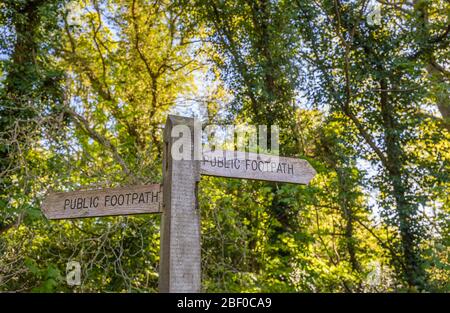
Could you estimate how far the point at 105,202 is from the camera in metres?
2.57

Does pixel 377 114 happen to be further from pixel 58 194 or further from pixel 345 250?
pixel 58 194

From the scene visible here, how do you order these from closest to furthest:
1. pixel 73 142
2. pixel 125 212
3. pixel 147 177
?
pixel 125 212 < pixel 147 177 < pixel 73 142

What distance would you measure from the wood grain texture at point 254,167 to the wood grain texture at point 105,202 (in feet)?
1.01

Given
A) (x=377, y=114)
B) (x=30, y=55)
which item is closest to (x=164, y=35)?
Result: (x=30, y=55)

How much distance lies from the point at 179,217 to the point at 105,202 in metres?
0.51

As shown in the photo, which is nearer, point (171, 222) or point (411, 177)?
point (171, 222)

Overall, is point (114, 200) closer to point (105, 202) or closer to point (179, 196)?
point (105, 202)

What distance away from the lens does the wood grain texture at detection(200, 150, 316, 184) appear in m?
2.56

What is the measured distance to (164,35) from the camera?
30.9ft

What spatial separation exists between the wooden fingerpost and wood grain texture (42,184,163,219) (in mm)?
108

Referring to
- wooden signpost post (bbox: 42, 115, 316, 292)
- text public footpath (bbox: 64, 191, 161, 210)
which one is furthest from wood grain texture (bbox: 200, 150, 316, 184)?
text public footpath (bbox: 64, 191, 161, 210)

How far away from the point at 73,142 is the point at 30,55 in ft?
4.99

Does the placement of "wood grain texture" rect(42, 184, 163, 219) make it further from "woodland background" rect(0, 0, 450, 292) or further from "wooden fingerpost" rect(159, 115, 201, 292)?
"woodland background" rect(0, 0, 450, 292)

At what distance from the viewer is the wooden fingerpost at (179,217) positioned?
7.39 ft
